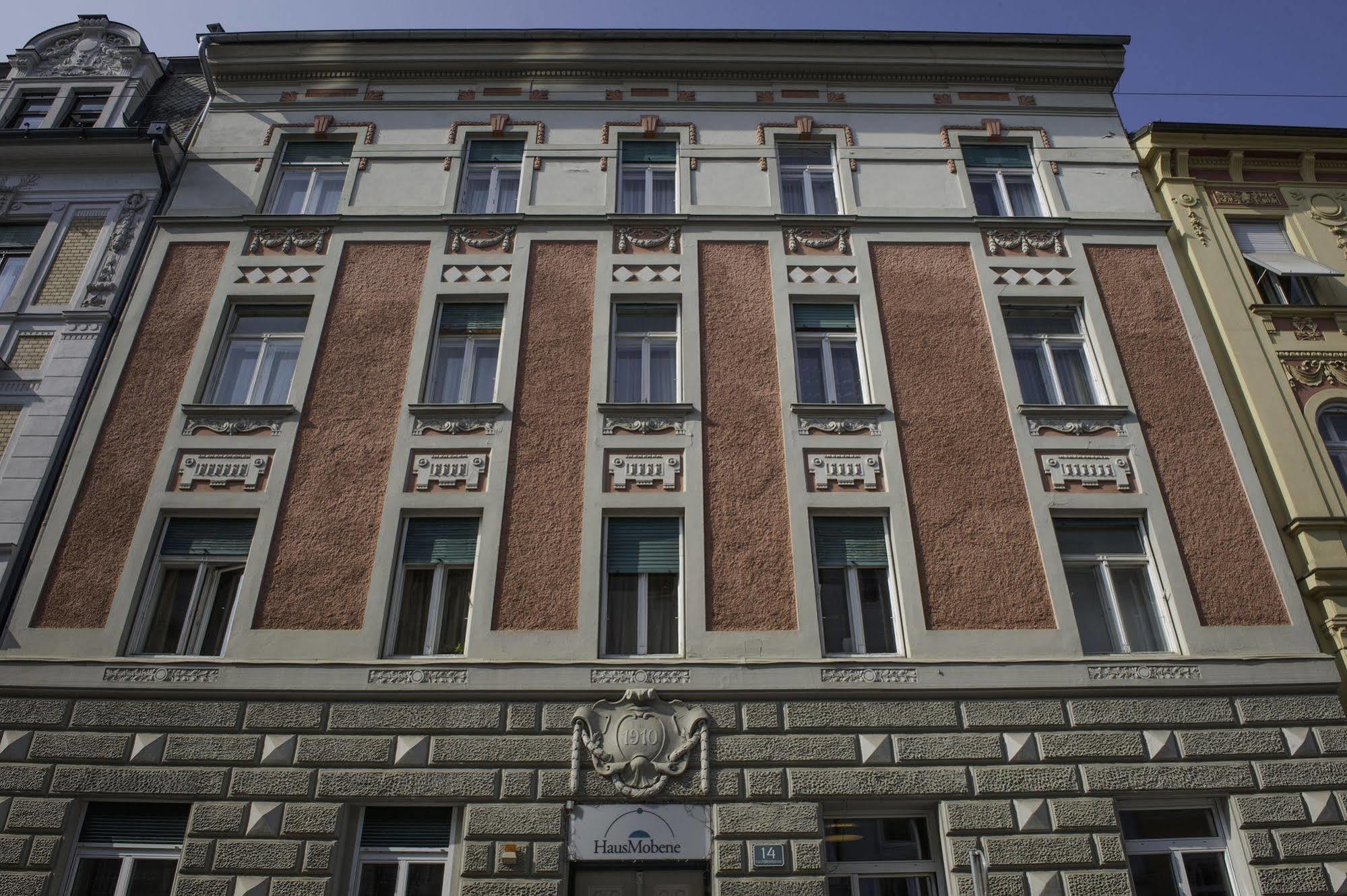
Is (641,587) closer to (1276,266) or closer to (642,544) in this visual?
(642,544)

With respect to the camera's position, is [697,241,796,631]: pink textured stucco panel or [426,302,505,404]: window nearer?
[697,241,796,631]: pink textured stucco panel

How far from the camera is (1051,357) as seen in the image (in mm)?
12406

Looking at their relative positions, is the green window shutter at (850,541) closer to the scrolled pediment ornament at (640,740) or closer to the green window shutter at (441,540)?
the scrolled pediment ornament at (640,740)

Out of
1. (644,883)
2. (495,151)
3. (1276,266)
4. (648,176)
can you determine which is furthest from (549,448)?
(1276,266)

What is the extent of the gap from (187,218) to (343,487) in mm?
5925

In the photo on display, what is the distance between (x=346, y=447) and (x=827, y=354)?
22.6 feet

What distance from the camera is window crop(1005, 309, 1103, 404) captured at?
1208cm

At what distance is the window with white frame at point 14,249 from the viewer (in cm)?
1298

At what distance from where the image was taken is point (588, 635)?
386 inches

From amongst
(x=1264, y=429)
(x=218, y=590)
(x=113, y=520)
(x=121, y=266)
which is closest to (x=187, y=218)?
(x=121, y=266)

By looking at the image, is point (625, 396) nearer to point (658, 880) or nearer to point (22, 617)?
point (658, 880)

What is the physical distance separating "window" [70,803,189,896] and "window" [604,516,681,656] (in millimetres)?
5110

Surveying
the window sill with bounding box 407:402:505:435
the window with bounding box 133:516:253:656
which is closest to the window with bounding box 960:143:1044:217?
the window sill with bounding box 407:402:505:435

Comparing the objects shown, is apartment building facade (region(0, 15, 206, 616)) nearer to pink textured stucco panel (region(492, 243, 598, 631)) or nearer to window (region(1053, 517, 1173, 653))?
pink textured stucco panel (region(492, 243, 598, 631))
